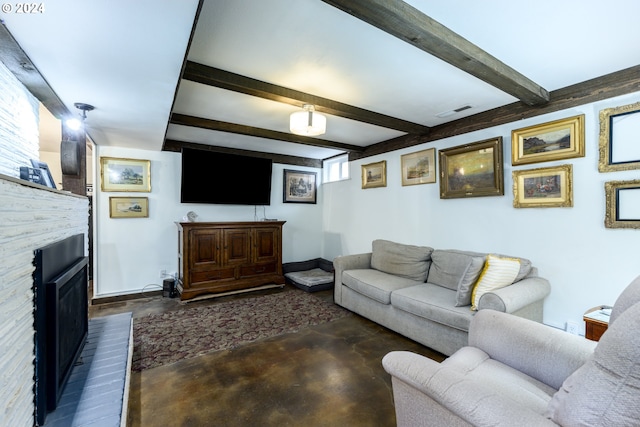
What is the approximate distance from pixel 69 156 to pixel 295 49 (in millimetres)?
2327

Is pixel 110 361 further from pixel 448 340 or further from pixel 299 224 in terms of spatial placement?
pixel 299 224

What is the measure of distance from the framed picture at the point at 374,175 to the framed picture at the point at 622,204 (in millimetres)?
2469

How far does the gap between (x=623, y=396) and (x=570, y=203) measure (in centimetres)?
228

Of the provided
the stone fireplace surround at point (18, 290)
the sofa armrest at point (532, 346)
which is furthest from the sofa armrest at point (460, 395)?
the stone fireplace surround at point (18, 290)

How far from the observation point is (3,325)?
34.8 inches

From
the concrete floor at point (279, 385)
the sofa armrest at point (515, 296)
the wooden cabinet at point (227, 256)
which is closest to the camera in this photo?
the concrete floor at point (279, 385)

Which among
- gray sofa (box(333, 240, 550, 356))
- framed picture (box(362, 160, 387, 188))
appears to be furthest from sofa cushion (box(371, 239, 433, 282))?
framed picture (box(362, 160, 387, 188))

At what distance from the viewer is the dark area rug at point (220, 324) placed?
2501 millimetres

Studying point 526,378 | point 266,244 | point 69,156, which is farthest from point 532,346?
point 69,156

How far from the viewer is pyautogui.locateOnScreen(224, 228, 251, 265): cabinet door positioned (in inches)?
163

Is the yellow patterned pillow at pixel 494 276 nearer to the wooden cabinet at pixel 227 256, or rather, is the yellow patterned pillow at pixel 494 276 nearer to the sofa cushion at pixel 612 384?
the sofa cushion at pixel 612 384

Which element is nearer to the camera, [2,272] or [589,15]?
[2,272]

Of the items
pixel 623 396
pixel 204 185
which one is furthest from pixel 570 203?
pixel 204 185

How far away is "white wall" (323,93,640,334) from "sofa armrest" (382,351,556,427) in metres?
2.08
